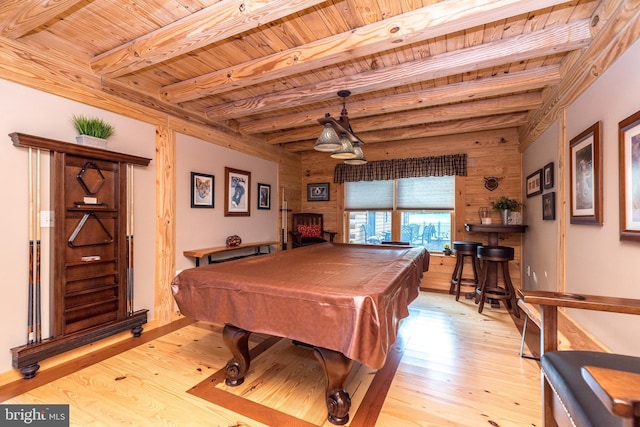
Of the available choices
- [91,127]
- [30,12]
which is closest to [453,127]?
[91,127]

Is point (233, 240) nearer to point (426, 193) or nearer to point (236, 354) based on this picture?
point (236, 354)

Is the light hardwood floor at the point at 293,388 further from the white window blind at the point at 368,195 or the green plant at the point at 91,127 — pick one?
the white window blind at the point at 368,195

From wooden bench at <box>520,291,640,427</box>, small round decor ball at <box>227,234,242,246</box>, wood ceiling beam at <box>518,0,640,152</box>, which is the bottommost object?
wooden bench at <box>520,291,640,427</box>

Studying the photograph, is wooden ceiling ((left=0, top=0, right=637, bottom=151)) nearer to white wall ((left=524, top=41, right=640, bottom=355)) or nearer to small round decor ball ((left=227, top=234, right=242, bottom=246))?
white wall ((left=524, top=41, right=640, bottom=355))

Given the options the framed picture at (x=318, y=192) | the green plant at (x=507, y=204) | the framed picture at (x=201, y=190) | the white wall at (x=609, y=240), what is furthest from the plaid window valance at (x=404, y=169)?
the framed picture at (x=201, y=190)

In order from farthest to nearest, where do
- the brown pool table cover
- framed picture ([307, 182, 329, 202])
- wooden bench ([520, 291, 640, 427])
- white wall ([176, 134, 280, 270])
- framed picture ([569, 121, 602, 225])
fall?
framed picture ([307, 182, 329, 202])
white wall ([176, 134, 280, 270])
framed picture ([569, 121, 602, 225])
the brown pool table cover
wooden bench ([520, 291, 640, 427])

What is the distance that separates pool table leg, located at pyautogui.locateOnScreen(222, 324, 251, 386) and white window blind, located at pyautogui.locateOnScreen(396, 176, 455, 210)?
12.2 feet

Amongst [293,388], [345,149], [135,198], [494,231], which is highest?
[345,149]

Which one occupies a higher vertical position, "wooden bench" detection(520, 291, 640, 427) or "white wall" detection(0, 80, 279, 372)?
"white wall" detection(0, 80, 279, 372)

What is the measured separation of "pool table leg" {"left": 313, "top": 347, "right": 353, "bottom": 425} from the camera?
1488mm

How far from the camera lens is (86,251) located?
2.30 metres

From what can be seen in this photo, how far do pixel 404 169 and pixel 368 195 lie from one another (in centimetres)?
83

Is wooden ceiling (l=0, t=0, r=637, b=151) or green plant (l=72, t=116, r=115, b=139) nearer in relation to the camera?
wooden ceiling (l=0, t=0, r=637, b=151)
